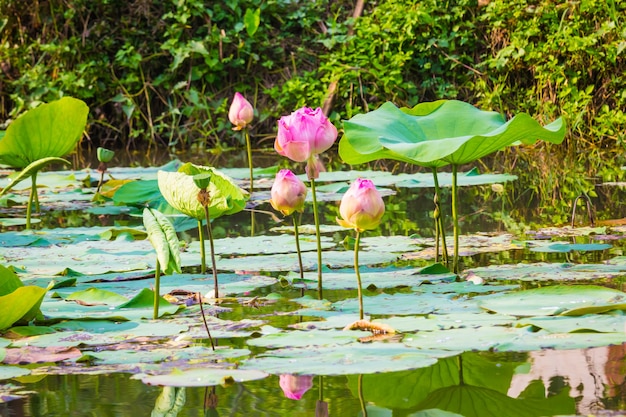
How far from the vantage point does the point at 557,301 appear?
1.58 meters

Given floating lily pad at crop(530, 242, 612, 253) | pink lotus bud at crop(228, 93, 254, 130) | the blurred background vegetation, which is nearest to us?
floating lily pad at crop(530, 242, 612, 253)

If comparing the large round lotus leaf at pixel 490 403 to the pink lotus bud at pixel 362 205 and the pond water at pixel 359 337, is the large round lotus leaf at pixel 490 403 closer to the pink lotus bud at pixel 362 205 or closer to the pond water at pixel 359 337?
the pond water at pixel 359 337

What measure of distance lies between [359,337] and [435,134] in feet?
2.60

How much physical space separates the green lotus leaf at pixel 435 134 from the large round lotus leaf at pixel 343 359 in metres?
0.48

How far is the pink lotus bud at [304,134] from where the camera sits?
1.81 m

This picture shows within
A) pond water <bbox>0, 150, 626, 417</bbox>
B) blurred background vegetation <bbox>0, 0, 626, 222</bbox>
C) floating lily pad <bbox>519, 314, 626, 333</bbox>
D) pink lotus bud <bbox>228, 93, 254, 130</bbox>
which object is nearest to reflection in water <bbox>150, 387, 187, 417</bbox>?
pond water <bbox>0, 150, 626, 417</bbox>

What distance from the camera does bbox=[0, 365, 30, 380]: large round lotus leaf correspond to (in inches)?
51.7

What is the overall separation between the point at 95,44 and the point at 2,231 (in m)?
3.84

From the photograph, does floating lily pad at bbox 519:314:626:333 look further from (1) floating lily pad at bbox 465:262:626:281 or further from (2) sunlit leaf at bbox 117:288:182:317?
(2) sunlit leaf at bbox 117:288:182:317

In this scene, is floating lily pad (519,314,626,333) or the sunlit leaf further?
the sunlit leaf

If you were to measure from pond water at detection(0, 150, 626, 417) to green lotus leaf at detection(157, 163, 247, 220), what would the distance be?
134 millimetres

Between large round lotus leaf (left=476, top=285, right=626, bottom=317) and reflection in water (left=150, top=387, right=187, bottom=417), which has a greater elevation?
large round lotus leaf (left=476, top=285, right=626, bottom=317)

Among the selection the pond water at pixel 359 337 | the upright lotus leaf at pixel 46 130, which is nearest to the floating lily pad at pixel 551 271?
the pond water at pixel 359 337

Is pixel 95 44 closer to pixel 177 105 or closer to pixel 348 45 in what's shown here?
pixel 177 105
